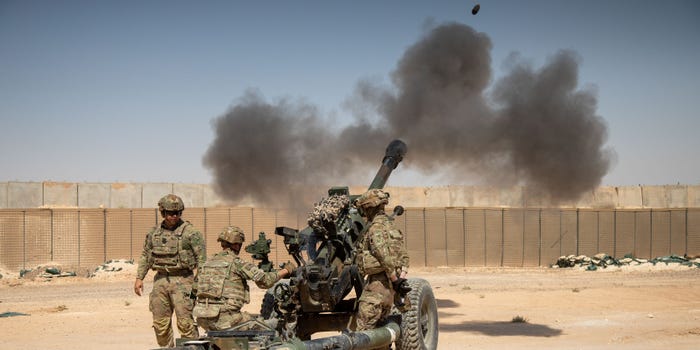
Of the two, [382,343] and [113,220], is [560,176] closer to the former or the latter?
[382,343]

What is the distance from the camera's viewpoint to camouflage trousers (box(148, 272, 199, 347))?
8.44 metres

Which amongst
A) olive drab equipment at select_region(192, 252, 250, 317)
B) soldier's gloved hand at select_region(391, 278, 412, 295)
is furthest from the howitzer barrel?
olive drab equipment at select_region(192, 252, 250, 317)

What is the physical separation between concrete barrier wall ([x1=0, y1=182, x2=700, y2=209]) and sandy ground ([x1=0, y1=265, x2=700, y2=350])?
11.0 meters

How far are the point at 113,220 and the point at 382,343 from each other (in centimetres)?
2087

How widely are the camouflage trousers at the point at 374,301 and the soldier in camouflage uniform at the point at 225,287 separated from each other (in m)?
0.93

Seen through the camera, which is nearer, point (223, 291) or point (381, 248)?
point (223, 291)

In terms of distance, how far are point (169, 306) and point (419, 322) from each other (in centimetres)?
266

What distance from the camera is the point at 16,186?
1336 inches

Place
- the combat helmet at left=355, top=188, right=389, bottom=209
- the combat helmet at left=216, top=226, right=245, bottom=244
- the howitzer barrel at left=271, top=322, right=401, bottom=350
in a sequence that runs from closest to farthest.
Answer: the howitzer barrel at left=271, top=322, right=401, bottom=350
the combat helmet at left=216, top=226, right=245, bottom=244
the combat helmet at left=355, top=188, right=389, bottom=209

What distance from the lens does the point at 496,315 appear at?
1419 centimetres

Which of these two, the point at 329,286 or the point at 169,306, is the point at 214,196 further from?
the point at 329,286

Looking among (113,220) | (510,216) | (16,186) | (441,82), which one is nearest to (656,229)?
(510,216)

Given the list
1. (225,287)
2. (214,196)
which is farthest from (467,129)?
(214,196)

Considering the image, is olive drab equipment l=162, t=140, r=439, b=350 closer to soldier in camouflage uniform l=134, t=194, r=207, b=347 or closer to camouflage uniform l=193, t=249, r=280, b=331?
camouflage uniform l=193, t=249, r=280, b=331
